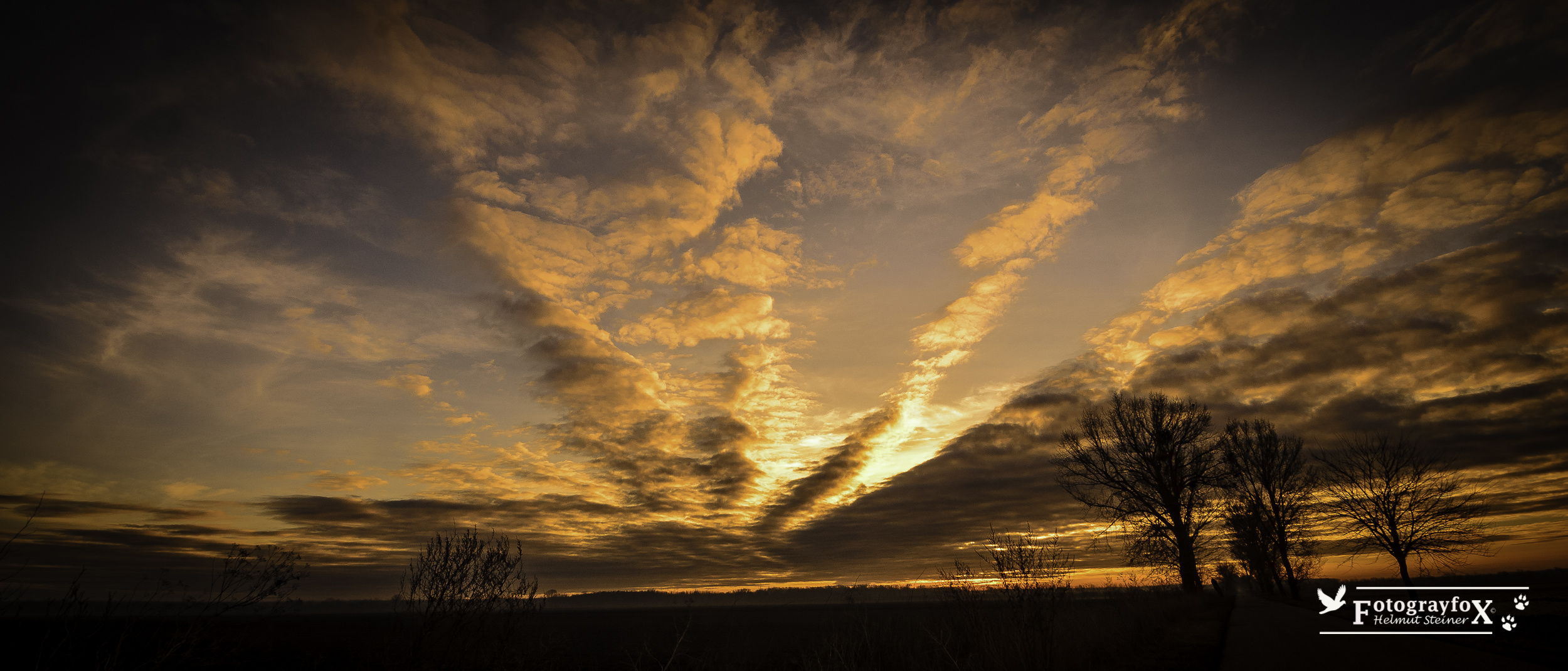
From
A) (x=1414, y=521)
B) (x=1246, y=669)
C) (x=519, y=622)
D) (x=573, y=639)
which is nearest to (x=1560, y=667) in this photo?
(x=1246, y=669)

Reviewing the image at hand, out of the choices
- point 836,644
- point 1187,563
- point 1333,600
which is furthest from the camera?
point 1187,563

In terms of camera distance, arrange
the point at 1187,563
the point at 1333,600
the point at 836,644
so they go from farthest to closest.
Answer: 1. the point at 1187,563
2. the point at 1333,600
3. the point at 836,644

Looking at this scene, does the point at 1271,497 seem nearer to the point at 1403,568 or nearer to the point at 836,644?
the point at 1403,568

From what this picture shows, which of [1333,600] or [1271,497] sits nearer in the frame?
[1333,600]

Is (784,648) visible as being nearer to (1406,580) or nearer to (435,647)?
(435,647)

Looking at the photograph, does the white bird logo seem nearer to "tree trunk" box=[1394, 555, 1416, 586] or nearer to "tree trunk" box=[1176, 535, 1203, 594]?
"tree trunk" box=[1176, 535, 1203, 594]

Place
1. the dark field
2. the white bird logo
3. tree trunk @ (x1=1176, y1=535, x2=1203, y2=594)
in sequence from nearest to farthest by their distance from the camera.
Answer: the dark field → the white bird logo → tree trunk @ (x1=1176, y1=535, x2=1203, y2=594)

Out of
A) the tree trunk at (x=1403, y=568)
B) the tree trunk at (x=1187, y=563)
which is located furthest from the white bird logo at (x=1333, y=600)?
the tree trunk at (x=1403, y=568)

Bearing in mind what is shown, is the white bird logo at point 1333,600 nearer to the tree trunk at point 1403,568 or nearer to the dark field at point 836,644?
the dark field at point 836,644

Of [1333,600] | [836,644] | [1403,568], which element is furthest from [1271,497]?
[836,644]

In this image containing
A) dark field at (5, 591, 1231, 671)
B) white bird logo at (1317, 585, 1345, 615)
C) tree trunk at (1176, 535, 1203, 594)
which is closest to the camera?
dark field at (5, 591, 1231, 671)

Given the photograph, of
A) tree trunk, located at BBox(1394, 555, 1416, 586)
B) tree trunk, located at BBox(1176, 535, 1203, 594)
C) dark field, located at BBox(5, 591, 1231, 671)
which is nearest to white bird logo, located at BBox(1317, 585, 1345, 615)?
dark field, located at BBox(5, 591, 1231, 671)

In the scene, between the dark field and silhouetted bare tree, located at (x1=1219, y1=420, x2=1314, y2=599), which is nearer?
the dark field

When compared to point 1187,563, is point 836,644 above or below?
above
